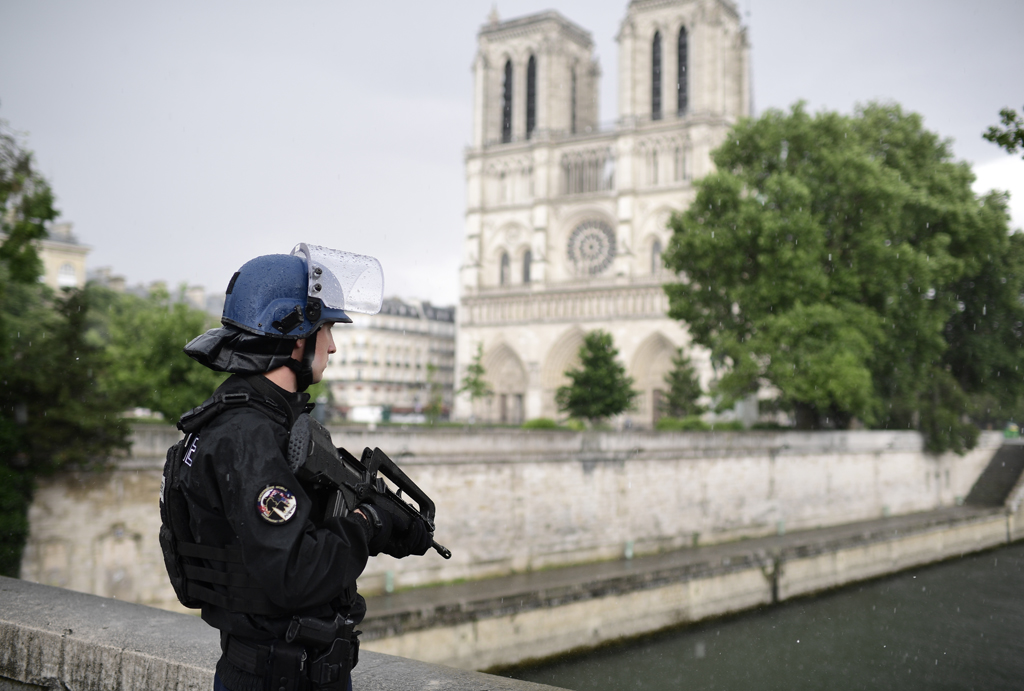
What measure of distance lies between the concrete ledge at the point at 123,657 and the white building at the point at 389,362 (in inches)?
1808

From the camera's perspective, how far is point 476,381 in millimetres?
42906

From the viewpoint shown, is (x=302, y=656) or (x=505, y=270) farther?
(x=505, y=270)

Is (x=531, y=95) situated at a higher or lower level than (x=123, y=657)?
higher

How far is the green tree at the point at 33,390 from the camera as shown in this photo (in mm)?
10148

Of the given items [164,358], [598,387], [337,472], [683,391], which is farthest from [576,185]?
[337,472]

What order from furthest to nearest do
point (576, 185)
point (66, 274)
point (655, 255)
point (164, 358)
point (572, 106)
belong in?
point (572, 106) < point (576, 185) < point (655, 255) < point (66, 274) < point (164, 358)

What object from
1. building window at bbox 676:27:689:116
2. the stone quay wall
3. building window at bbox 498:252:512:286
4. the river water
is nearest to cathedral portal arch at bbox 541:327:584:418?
building window at bbox 498:252:512:286

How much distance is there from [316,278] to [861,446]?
22758mm

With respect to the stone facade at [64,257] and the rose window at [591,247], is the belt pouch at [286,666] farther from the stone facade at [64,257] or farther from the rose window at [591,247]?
the rose window at [591,247]

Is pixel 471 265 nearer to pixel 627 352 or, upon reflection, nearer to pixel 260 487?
pixel 627 352

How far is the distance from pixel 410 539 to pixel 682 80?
46.1m

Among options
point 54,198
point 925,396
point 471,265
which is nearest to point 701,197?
point 925,396

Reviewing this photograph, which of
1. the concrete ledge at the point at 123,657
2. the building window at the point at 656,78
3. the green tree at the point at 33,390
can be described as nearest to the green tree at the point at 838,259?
the green tree at the point at 33,390

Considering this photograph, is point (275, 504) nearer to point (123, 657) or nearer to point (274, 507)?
point (274, 507)
